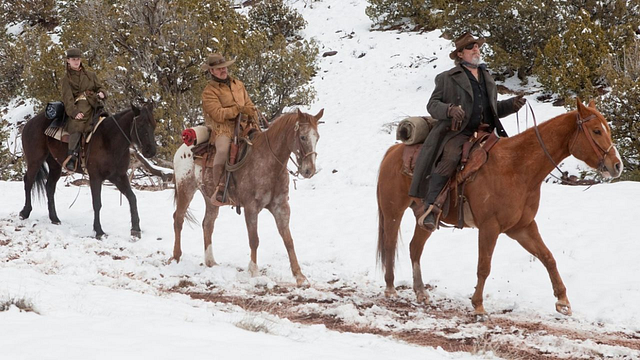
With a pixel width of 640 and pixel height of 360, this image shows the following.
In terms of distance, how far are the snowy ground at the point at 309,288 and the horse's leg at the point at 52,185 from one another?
258mm

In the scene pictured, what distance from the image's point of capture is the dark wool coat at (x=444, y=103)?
6293 millimetres

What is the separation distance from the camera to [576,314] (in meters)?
6.02

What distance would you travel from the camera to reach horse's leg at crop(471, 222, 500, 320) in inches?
233

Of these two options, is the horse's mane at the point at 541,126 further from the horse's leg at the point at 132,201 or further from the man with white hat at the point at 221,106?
the horse's leg at the point at 132,201

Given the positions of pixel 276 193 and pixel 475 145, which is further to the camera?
pixel 276 193

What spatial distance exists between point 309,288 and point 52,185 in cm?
709

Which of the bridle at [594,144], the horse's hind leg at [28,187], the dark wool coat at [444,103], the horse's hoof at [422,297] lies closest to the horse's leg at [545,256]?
the bridle at [594,144]

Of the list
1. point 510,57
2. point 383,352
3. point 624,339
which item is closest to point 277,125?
point 383,352

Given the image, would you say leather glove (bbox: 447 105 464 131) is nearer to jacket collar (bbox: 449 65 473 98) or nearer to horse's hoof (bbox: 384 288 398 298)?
jacket collar (bbox: 449 65 473 98)

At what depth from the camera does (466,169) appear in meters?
6.15

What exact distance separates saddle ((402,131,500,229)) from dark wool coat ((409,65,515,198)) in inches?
9.6

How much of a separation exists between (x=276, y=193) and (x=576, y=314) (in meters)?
4.13

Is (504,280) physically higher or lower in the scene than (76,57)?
lower

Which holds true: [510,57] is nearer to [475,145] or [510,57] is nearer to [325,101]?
[325,101]
